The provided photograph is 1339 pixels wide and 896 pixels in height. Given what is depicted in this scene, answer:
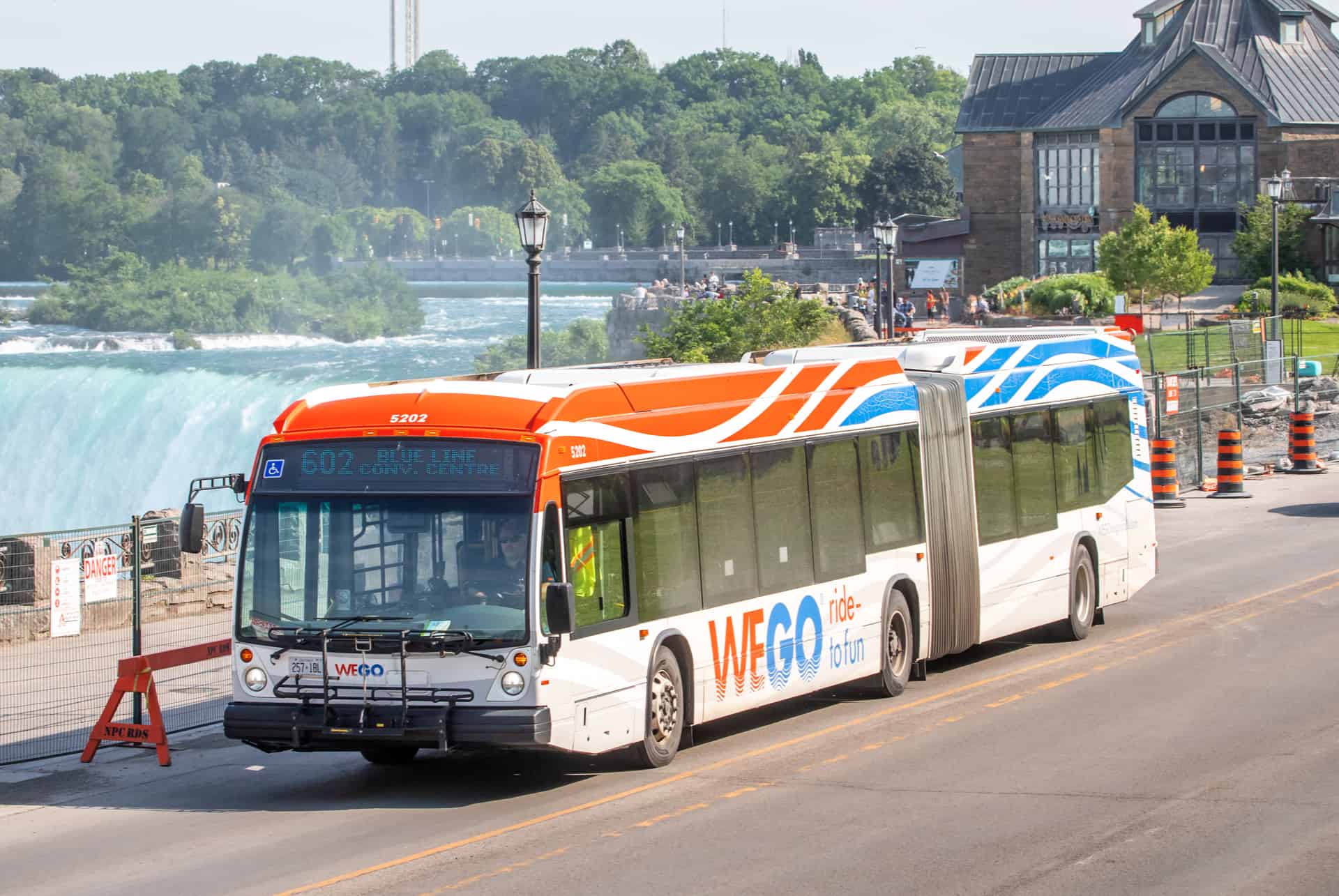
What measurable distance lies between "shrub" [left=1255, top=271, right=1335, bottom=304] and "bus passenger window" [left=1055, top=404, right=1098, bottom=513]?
156 ft

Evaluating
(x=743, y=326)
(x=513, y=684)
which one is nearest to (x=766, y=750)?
(x=513, y=684)

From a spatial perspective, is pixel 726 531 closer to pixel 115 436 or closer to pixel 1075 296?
pixel 1075 296

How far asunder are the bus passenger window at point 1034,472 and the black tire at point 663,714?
236 inches

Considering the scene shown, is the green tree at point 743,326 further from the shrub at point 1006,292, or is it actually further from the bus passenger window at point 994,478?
the shrub at point 1006,292

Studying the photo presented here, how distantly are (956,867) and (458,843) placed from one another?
2851 millimetres

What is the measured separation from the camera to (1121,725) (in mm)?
13805

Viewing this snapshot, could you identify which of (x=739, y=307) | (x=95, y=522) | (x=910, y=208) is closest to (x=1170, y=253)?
(x=739, y=307)

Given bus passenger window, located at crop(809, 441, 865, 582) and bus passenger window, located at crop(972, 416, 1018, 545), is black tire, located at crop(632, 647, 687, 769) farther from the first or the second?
bus passenger window, located at crop(972, 416, 1018, 545)

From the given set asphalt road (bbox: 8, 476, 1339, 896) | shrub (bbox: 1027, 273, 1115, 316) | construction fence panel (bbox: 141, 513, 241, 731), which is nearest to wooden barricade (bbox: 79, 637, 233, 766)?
asphalt road (bbox: 8, 476, 1339, 896)

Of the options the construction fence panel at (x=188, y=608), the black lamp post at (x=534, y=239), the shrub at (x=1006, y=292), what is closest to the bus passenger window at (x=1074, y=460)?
the black lamp post at (x=534, y=239)

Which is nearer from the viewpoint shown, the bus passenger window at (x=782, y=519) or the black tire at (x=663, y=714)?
the black tire at (x=663, y=714)

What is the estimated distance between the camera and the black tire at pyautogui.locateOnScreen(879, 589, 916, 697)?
15.5 m

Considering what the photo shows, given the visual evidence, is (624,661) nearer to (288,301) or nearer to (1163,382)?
(1163,382)

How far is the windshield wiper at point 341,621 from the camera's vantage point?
456 inches
